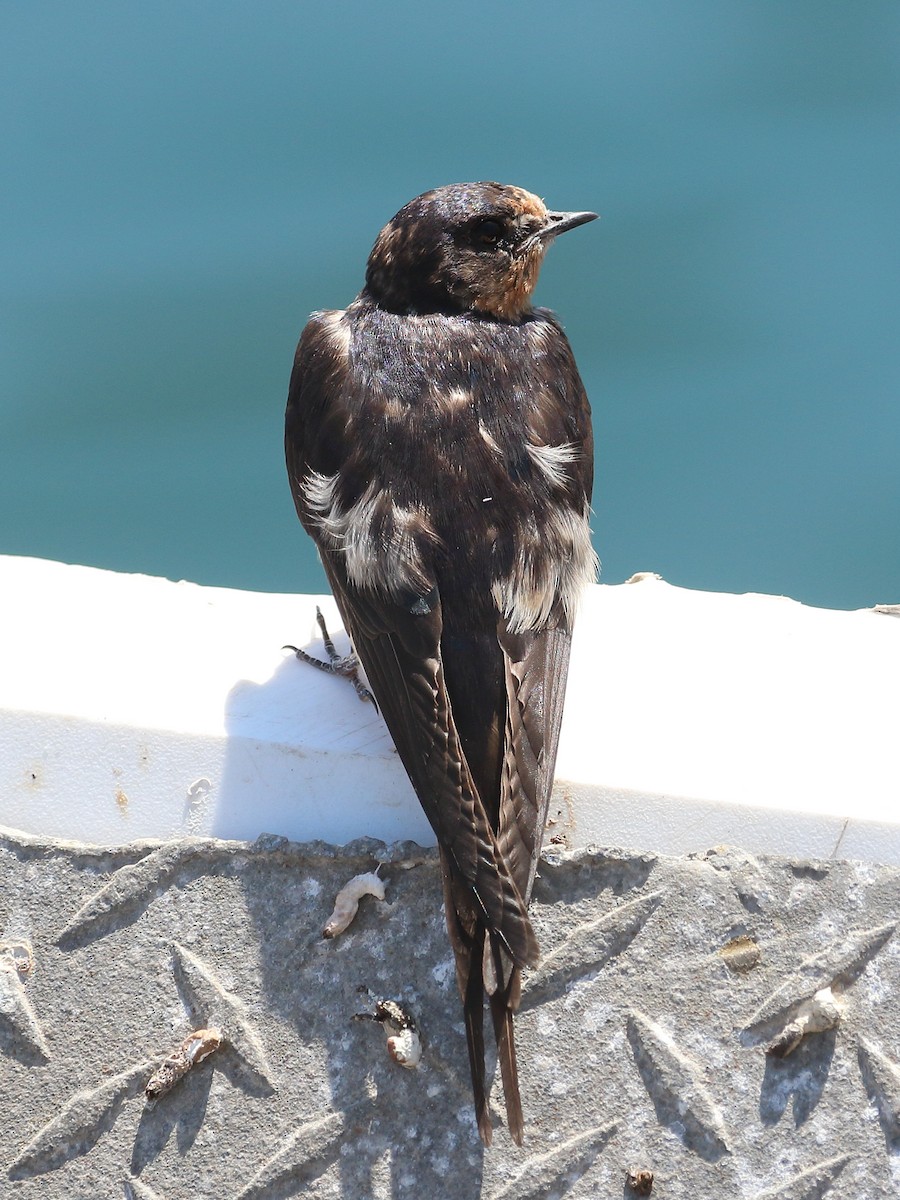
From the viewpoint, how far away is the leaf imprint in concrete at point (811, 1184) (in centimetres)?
171

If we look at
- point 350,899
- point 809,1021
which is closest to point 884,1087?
point 809,1021

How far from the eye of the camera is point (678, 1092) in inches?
68.3

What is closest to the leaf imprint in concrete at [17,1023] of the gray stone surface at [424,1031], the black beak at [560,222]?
the gray stone surface at [424,1031]

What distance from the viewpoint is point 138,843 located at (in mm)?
1911

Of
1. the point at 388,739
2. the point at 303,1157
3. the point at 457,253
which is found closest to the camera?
the point at 303,1157

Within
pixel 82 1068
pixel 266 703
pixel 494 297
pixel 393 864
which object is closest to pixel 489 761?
pixel 393 864

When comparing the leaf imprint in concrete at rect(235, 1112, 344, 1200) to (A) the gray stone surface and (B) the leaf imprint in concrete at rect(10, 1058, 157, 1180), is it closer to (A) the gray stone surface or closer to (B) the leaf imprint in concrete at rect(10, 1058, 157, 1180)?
(A) the gray stone surface

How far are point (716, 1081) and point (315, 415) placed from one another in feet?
3.77

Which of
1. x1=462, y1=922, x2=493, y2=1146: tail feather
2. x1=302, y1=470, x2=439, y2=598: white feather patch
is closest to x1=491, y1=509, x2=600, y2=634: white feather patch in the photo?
x1=302, y1=470, x2=439, y2=598: white feather patch

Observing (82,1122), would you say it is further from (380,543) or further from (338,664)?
(380,543)

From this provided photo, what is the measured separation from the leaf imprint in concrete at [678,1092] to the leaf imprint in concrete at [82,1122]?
0.64m

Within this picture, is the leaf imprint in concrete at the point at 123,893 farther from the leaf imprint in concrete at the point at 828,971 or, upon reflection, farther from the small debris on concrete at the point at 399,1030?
the leaf imprint in concrete at the point at 828,971

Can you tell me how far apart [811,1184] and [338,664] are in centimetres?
101

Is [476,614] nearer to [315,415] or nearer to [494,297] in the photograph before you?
[315,415]
